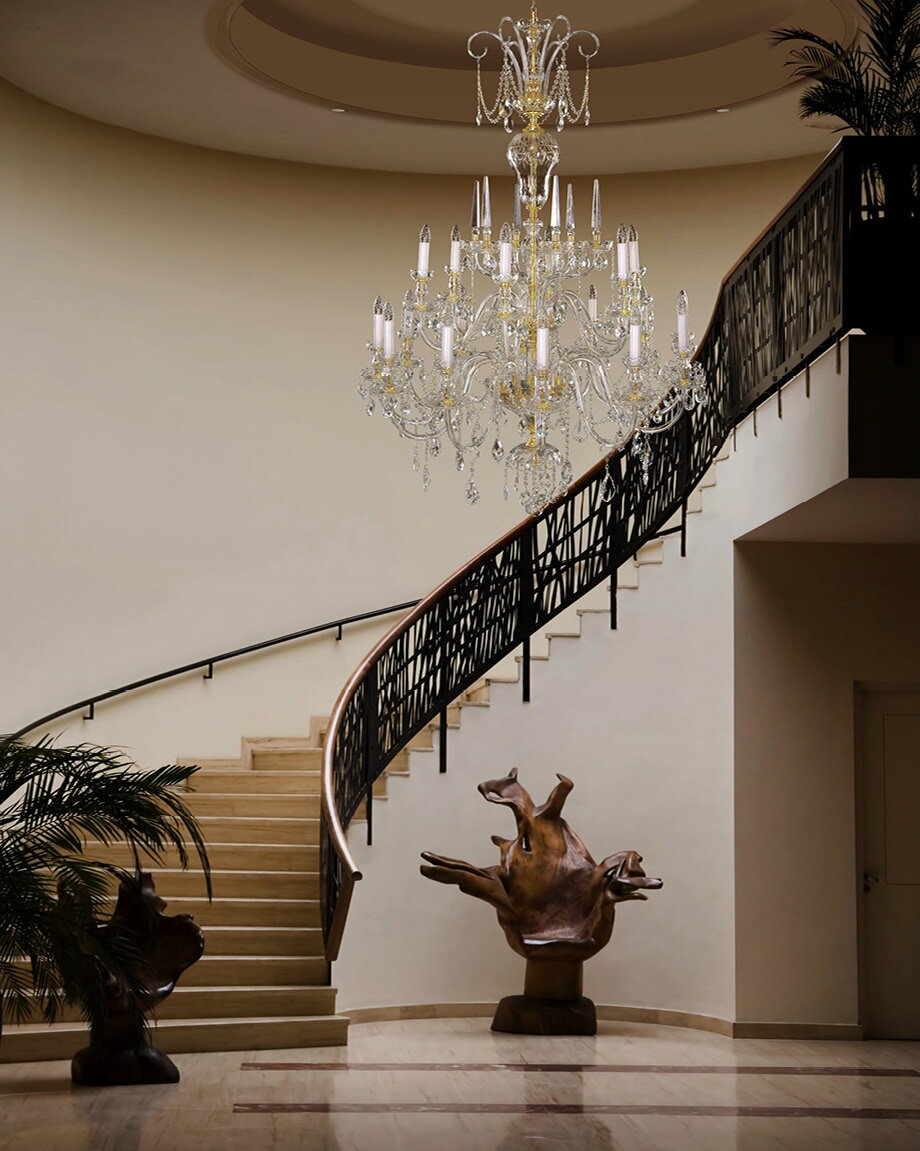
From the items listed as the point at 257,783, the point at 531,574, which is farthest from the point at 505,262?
the point at 257,783

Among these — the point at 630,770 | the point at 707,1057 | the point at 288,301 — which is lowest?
the point at 707,1057

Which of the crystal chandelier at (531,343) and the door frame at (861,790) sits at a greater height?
the crystal chandelier at (531,343)

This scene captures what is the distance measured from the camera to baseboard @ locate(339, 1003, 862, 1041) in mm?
9555

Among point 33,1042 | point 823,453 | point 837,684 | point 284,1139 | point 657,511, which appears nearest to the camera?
point 284,1139

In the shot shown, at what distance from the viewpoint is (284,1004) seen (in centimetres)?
909

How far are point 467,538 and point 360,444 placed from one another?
1270 mm

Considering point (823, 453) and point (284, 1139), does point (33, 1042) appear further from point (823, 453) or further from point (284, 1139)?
point (823, 453)

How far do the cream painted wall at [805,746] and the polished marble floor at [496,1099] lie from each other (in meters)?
0.48

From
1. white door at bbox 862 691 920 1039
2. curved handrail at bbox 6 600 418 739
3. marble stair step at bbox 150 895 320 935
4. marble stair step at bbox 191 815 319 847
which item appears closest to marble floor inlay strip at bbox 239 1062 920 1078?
white door at bbox 862 691 920 1039

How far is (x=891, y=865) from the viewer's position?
988 cm

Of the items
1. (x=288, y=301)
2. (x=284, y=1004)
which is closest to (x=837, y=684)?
(x=284, y=1004)

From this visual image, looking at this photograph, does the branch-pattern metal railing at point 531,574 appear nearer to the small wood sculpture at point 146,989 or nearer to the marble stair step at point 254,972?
the marble stair step at point 254,972

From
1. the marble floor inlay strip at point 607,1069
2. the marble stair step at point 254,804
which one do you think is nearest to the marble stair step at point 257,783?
the marble stair step at point 254,804

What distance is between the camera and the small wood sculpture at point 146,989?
781 cm
